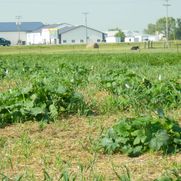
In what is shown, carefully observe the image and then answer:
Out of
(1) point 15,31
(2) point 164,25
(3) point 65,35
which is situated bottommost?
(3) point 65,35

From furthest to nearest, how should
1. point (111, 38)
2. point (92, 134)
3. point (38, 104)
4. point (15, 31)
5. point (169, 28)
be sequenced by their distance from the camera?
point (15, 31)
point (111, 38)
point (169, 28)
point (38, 104)
point (92, 134)

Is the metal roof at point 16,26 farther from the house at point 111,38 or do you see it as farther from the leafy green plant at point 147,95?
the leafy green plant at point 147,95

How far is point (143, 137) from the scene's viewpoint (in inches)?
192

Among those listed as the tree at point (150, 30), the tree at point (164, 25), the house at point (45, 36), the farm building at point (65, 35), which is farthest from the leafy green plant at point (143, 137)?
the tree at point (150, 30)

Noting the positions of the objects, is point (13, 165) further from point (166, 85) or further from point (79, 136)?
point (166, 85)

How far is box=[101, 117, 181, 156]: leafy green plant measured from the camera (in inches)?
192

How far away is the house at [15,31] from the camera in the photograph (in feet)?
452

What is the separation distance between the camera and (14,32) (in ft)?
465

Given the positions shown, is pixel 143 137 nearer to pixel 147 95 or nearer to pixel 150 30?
pixel 147 95

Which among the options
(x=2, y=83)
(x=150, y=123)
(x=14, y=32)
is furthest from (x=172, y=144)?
(x=14, y=32)

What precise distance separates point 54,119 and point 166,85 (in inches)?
90.4

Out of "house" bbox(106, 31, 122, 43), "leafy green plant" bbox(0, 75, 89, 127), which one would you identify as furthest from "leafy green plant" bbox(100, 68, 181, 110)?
"house" bbox(106, 31, 122, 43)

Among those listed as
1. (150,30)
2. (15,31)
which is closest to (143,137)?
(15,31)

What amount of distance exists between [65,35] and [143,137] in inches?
4956
